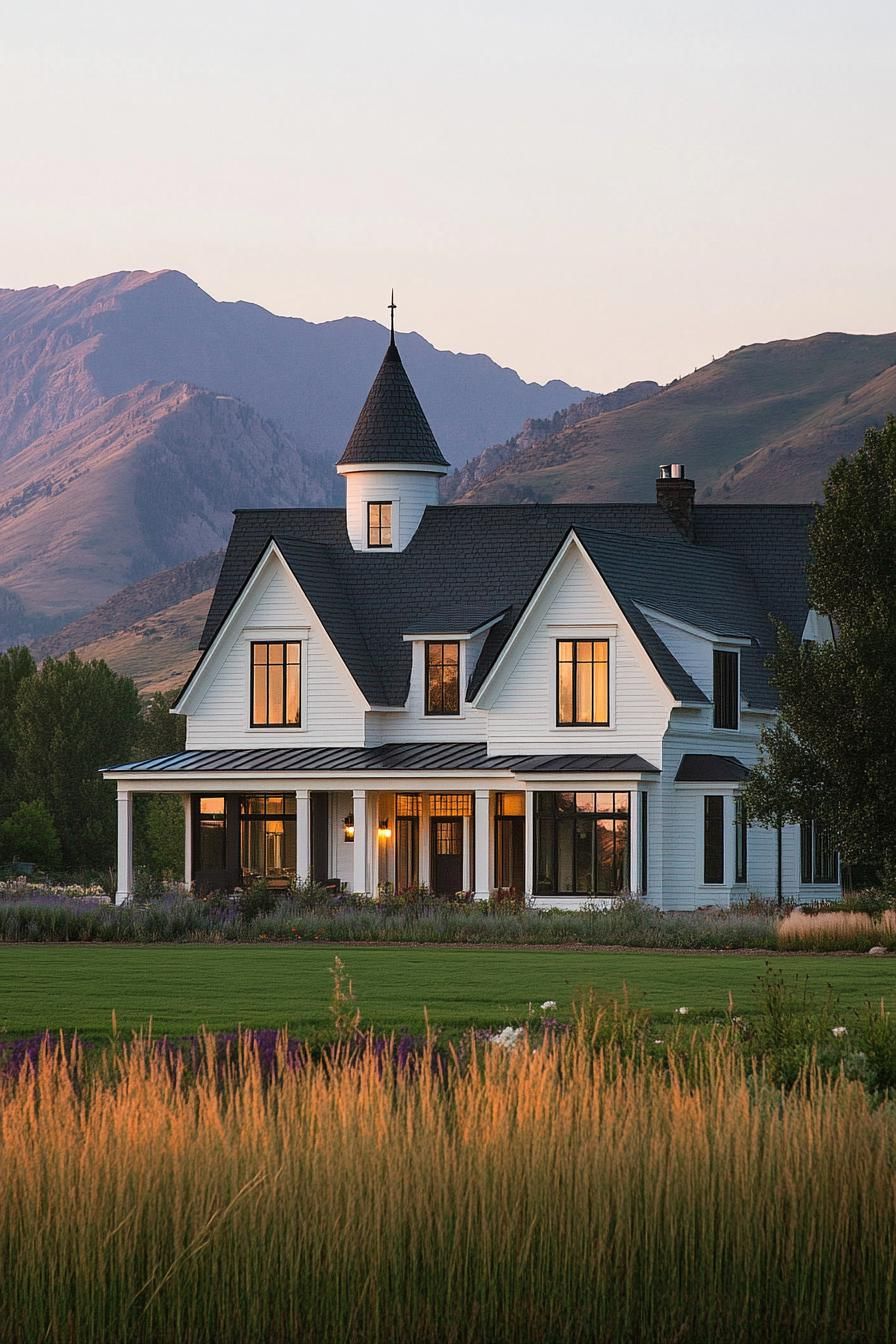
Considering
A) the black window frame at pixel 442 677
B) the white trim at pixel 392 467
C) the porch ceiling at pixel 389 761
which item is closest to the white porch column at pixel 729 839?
the porch ceiling at pixel 389 761

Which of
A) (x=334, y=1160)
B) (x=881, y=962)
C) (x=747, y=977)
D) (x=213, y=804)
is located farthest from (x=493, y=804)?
(x=334, y=1160)

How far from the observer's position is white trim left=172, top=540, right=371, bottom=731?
173ft

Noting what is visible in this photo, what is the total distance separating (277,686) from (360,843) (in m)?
4.66

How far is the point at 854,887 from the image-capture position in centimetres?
5478

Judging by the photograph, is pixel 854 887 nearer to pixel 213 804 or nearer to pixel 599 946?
pixel 213 804

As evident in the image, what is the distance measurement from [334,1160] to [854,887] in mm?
44771

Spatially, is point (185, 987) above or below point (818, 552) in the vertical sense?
below

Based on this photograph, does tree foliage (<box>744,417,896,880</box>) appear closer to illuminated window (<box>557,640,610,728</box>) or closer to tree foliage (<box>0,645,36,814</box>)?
illuminated window (<box>557,640,610,728</box>)

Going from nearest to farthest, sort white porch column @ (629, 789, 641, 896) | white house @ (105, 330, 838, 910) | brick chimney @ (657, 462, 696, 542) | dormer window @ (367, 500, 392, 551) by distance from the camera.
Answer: white porch column @ (629, 789, 641, 896) → white house @ (105, 330, 838, 910) → dormer window @ (367, 500, 392, 551) → brick chimney @ (657, 462, 696, 542)

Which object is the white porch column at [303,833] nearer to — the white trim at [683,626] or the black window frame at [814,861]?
the white trim at [683,626]

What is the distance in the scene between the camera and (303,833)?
Result: 168 feet

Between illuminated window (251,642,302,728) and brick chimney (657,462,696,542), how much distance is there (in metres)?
10.6

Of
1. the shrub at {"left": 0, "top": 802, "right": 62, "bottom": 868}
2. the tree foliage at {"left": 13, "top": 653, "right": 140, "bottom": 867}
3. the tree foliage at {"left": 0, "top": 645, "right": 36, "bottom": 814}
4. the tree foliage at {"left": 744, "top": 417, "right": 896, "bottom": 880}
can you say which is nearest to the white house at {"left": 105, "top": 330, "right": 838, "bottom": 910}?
the shrub at {"left": 0, "top": 802, "right": 62, "bottom": 868}

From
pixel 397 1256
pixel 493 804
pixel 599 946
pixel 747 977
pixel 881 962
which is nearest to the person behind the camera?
pixel 397 1256
